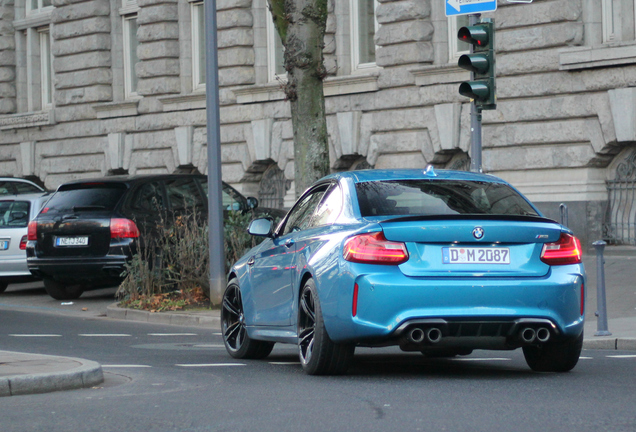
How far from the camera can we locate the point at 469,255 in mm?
7523

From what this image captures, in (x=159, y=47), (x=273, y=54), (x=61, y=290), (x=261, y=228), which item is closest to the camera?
(x=261, y=228)

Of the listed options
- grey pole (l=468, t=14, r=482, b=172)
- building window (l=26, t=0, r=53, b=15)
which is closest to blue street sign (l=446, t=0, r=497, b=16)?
grey pole (l=468, t=14, r=482, b=172)

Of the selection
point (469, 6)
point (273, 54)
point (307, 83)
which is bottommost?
point (307, 83)

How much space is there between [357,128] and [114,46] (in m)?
8.92

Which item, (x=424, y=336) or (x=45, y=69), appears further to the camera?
(x=45, y=69)

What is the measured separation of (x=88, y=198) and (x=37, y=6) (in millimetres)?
17167

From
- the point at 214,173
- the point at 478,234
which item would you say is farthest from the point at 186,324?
the point at 478,234

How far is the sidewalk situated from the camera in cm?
755

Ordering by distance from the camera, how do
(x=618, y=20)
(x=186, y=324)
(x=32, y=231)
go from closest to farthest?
(x=186, y=324) < (x=32, y=231) < (x=618, y=20)

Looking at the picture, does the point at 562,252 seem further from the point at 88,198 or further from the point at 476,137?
the point at 88,198

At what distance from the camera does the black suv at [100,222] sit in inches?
632

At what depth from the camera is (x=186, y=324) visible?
14.0m

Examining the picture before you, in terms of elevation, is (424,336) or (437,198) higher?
(437,198)

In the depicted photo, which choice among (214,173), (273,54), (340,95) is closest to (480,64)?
(214,173)
